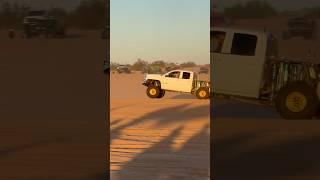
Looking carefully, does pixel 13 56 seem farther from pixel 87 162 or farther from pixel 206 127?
pixel 206 127

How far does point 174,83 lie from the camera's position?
22.9m

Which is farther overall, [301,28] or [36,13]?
[301,28]

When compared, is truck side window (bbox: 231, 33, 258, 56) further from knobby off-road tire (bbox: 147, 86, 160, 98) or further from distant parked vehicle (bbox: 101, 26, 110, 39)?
knobby off-road tire (bbox: 147, 86, 160, 98)

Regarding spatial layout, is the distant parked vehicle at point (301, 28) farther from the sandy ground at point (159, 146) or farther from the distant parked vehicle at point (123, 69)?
the distant parked vehicle at point (123, 69)

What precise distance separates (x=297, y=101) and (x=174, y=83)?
1106 centimetres

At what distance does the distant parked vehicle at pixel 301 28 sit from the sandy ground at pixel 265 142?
0.45 feet

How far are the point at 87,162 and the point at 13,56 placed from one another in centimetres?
343

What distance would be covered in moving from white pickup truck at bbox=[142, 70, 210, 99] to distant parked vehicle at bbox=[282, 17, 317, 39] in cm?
1003

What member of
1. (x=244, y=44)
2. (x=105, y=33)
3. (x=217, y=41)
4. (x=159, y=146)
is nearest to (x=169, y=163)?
(x=159, y=146)

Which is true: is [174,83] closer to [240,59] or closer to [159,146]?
[240,59]

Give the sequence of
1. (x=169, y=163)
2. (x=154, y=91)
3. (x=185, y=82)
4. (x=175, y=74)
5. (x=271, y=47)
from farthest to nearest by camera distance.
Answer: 1. (x=154, y=91)
2. (x=175, y=74)
3. (x=185, y=82)
4. (x=271, y=47)
5. (x=169, y=163)

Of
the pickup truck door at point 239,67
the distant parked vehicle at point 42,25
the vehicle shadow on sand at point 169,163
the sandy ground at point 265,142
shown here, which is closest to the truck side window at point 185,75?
the sandy ground at point 265,142

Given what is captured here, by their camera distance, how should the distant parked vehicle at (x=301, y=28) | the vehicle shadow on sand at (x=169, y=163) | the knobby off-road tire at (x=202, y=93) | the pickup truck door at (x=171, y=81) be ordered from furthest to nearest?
the pickup truck door at (x=171, y=81), the knobby off-road tire at (x=202, y=93), the distant parked vehicle at (x=301, y=28), the vehicle shadow on sand at (x=169, y=163)

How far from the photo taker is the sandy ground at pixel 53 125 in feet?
22.7
